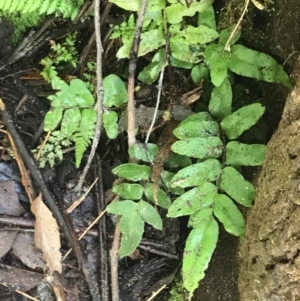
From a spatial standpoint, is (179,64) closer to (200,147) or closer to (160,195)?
(200,147)

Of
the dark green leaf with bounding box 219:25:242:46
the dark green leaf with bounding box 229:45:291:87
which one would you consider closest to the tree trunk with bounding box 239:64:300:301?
the dark green leaf with bounding box 229:45:291:87

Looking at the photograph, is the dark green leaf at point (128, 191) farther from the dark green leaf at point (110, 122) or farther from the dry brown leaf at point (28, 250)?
the dry brown leaf at point (28, 250)

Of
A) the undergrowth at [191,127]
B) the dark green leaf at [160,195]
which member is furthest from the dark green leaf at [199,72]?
the dark green leaf at [160,195]

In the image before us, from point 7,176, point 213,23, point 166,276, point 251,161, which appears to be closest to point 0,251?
point 7,176

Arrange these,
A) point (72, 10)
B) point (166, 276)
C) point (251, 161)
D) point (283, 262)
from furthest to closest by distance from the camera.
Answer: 1. point (166, 276)
2. point (72, 10)
3. point (251, 161)
4. point (283, 262)

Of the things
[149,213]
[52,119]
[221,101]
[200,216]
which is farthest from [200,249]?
[52,119]

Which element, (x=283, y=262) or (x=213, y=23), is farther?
(x=213, y=23)

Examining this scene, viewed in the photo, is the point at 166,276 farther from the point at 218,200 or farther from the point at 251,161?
the point at 251,161
